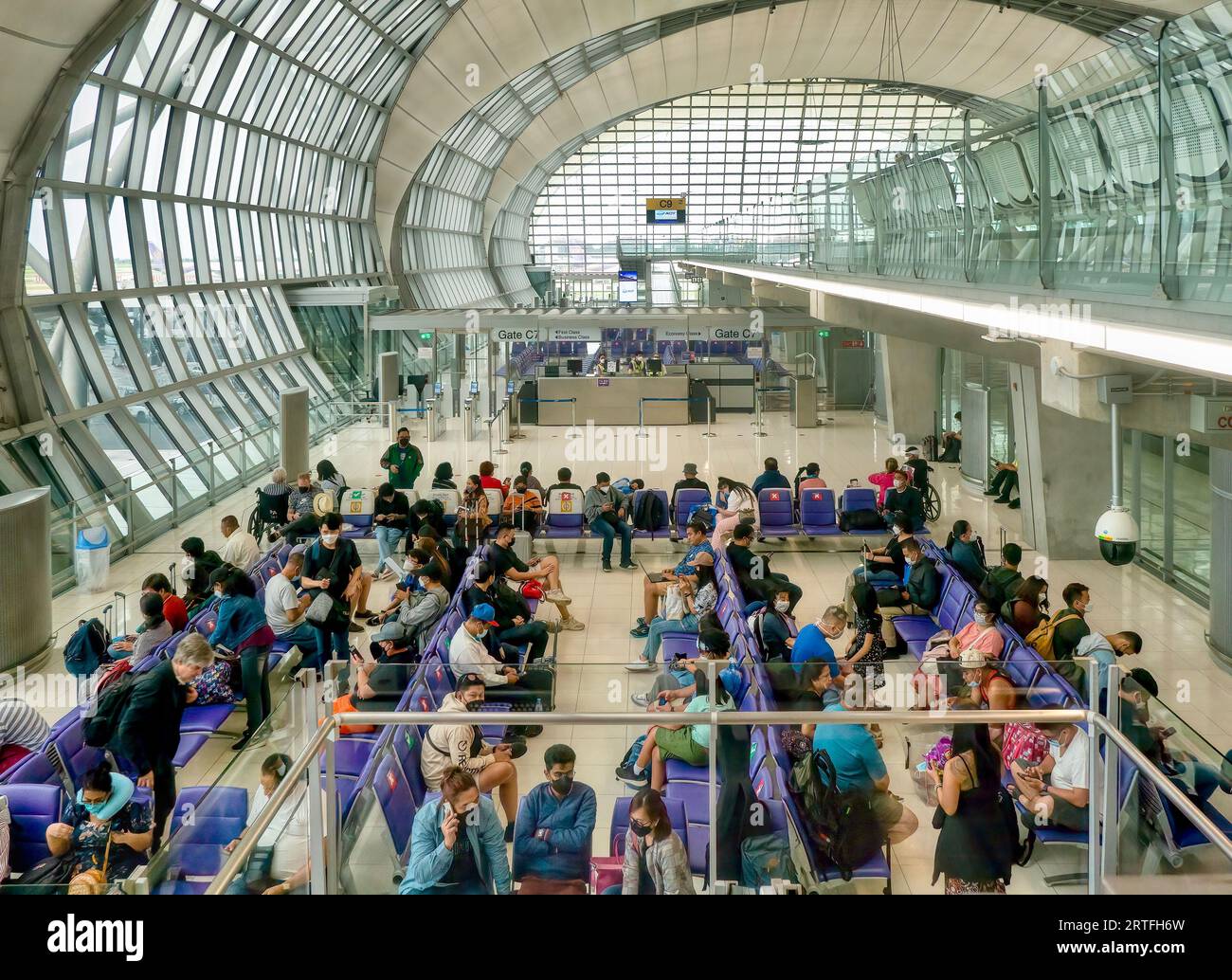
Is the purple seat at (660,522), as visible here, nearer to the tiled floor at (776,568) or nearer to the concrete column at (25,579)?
the tiled floor at (776,568)

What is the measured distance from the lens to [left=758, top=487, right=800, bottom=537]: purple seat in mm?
15562

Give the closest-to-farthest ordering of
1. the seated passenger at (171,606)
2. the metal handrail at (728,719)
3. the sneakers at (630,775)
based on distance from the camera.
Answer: the metal handrail at (728,719) → the sneakers at (630,775) → the seated passenger at (171,606)

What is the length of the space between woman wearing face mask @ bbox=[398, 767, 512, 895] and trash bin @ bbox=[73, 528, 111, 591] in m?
10.2

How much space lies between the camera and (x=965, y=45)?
46.8 metres

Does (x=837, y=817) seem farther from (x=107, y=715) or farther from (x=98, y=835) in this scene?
(x=107, y=715)

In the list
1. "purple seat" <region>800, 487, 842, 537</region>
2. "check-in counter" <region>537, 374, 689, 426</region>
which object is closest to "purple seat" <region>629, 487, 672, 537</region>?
"purple seat" <region>800, 487, 842, 537</region>

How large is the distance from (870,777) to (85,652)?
6.35 meters

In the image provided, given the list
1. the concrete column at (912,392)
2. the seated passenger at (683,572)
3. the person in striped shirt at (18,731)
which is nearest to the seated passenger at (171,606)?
the person in striped shirt at (18,731)

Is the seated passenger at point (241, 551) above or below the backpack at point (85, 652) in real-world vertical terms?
above

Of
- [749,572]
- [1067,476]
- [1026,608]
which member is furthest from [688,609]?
[1067,476]

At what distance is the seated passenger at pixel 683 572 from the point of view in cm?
1109

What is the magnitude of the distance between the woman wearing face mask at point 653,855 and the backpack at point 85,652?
573 cm

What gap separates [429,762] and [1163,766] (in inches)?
112
